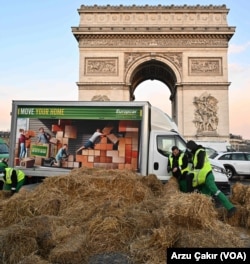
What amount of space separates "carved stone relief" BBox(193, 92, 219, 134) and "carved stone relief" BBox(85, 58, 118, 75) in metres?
8.12

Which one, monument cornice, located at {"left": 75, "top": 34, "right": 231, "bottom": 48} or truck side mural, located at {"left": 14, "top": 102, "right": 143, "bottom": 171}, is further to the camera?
monument cornice, located at {"left": 75, "top": 34, "right": 231, "bottom": 48}

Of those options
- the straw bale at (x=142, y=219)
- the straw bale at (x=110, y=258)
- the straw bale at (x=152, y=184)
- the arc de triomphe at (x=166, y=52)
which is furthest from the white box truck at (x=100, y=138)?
the arc de triomphe at (x=166, y=52)

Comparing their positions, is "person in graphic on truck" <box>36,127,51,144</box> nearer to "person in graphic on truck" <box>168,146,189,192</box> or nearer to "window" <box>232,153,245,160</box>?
"person in graphic on truck" <box>168,146,189,192</box>

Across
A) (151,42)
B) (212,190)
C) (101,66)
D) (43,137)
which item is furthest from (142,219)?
(151,42)

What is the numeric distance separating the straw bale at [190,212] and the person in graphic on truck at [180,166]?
273 centimetres

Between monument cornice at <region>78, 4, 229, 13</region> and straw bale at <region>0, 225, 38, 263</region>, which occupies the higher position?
monument cornice at <region>78, 4, 229, 13</region>

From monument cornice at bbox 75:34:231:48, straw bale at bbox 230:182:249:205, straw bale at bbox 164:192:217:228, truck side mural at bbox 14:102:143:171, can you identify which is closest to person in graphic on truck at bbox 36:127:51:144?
truck side mural at bbox 14:102:143:171

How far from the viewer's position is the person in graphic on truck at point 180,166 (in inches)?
296

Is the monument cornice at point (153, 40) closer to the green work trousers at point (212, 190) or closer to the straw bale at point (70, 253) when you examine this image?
the green work trousers at point (212, 190)

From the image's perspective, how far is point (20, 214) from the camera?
5.35m

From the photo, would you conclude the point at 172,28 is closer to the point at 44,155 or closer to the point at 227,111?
the point at 227,111

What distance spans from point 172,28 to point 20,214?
2768cm

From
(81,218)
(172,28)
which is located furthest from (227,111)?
(81,218)

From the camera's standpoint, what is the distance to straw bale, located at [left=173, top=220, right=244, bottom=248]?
3739mm
